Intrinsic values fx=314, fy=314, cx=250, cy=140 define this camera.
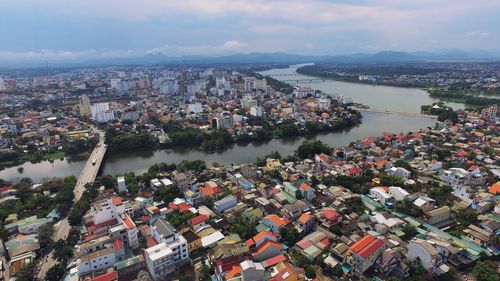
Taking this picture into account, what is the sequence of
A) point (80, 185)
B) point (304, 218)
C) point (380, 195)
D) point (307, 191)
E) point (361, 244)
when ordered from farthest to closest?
point (80, 185) < point (307, 191) < point (380, 195) < point (304, 218) < point (361, 244)

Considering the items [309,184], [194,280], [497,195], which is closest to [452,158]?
[497,195]

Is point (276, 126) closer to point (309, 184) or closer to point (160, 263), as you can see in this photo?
point (309, 184)

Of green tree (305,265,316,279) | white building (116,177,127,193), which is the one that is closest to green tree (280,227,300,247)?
green tree (305,265,316,279)

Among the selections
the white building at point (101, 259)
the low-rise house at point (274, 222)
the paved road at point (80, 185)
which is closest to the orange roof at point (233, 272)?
the low-rise house at point (274, 222)

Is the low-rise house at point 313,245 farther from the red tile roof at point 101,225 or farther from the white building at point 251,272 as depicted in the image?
the red tile roof at point 101,225

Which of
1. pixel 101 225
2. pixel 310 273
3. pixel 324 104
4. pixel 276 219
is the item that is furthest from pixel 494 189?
pixel 324 104

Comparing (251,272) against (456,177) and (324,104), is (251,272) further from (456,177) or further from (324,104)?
(324,104)
